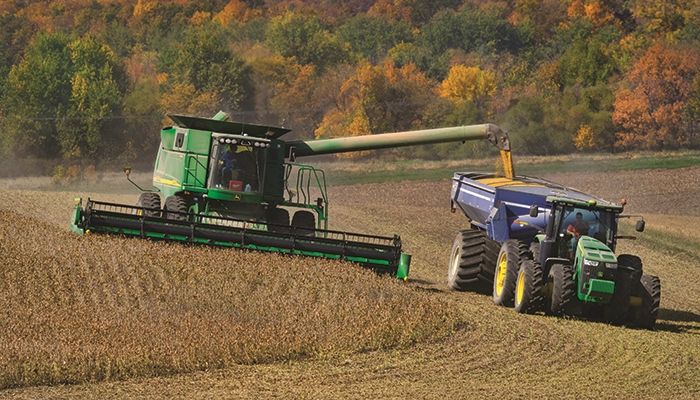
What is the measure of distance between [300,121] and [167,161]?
37094 mm

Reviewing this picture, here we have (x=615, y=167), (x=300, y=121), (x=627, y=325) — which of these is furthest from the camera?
(x=300, y=121)

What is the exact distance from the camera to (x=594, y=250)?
629 inches

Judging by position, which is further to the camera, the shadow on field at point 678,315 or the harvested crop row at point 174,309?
the shadow on field at point 678,315

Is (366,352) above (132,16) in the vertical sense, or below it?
below

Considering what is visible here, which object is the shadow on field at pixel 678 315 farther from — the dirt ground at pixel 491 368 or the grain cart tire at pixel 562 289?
the grain cart tire at pixel 562 289

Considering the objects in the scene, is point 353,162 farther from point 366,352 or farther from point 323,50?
point 366,352

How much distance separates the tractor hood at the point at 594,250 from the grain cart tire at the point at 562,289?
0.29 metres

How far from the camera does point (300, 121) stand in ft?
191

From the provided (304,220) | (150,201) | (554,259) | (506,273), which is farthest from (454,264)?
(150,201)

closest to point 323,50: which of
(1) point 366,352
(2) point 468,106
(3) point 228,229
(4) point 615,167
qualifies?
(2) point 468,106

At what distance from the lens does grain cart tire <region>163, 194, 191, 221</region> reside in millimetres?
19734

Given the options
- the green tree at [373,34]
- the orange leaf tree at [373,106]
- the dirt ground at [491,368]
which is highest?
the green tree at [373,34]

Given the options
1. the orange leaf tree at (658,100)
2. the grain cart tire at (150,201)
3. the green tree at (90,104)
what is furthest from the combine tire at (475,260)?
the green tree at (90,104)

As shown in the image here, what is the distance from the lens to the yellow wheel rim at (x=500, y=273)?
56.9ft
